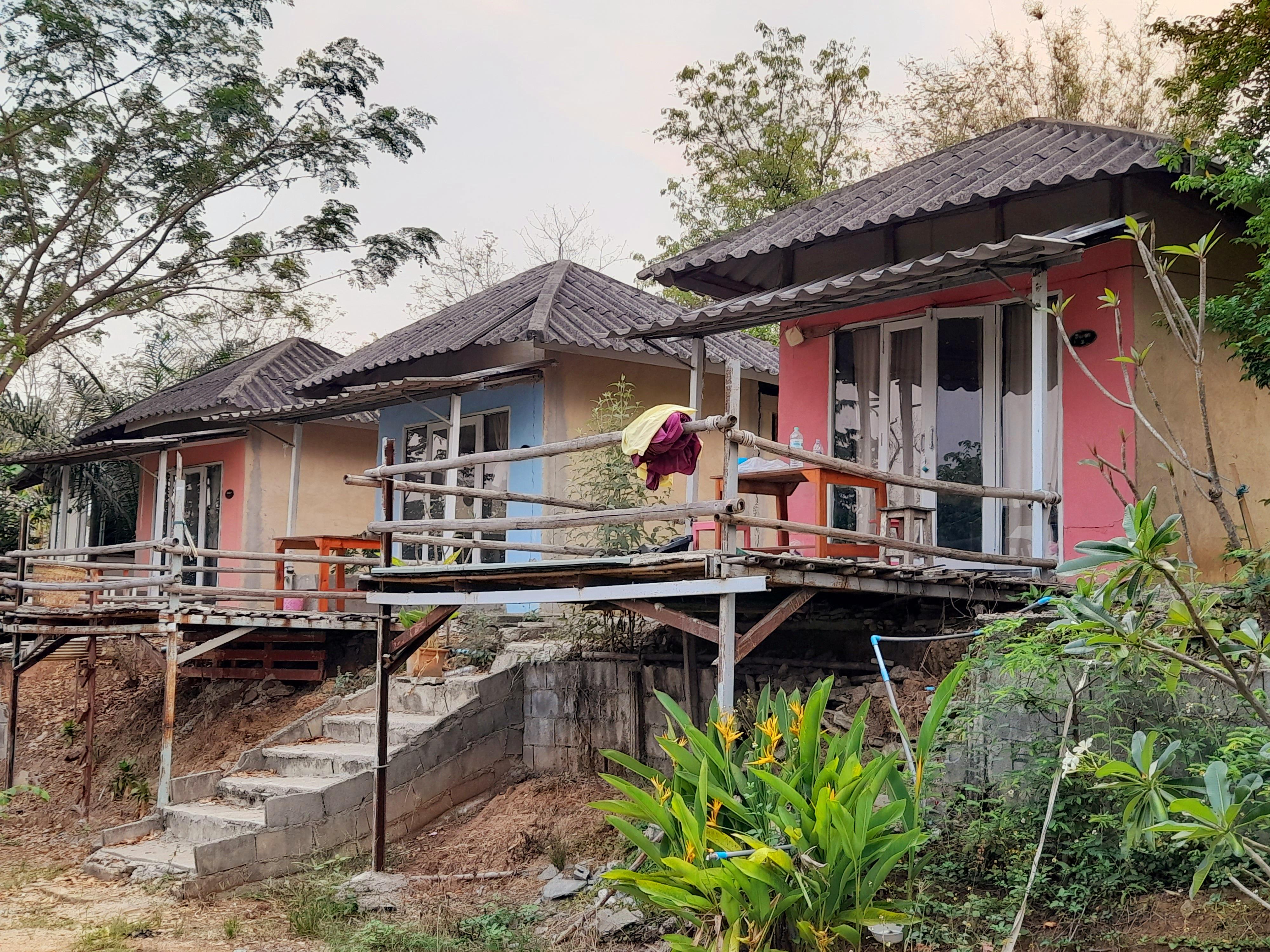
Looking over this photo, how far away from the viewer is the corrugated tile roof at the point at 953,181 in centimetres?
902

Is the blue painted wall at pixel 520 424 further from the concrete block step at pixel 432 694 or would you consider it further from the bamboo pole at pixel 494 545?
the bamboo pole at pixel 494 545

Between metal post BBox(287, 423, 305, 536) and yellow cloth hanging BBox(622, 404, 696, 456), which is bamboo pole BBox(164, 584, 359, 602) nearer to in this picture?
metal post BBox(287, 423, 305, 536)

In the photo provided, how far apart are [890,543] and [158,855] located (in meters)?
7.05

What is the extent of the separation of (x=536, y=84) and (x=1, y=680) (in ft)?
62.1

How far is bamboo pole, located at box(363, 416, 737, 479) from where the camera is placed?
6898mm

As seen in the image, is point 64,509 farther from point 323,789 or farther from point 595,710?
point 595,710

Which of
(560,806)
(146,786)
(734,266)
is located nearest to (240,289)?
(146,786)

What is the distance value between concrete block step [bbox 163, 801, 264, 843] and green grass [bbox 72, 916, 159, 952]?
1347 millimetres

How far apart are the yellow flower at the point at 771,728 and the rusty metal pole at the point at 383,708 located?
12.5 ft

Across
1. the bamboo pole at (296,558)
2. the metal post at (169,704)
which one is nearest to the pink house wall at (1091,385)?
the bamboo pole at (296,558)

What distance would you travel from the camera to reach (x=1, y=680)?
760 inches

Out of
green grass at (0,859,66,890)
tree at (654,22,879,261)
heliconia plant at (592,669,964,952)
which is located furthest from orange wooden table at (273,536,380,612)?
tree at (654,22,879,261)

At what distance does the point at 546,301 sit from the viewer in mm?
14133

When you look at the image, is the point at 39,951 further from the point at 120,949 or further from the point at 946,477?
the point at 946,477
